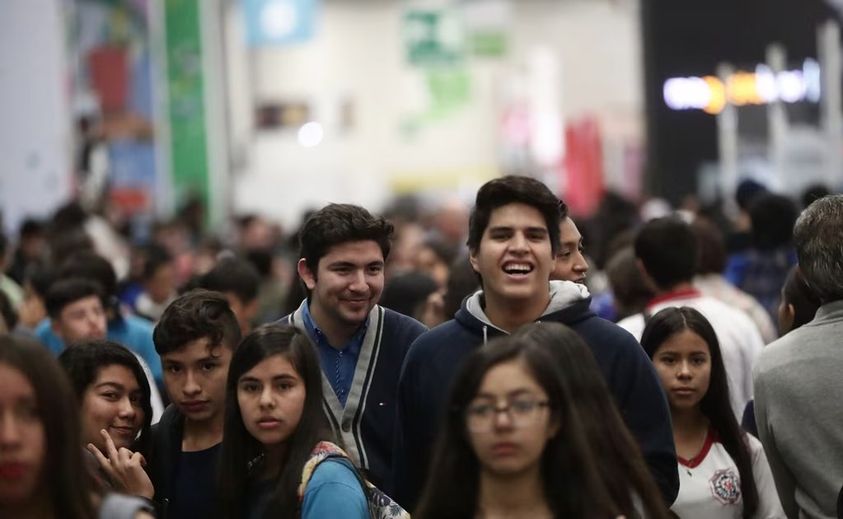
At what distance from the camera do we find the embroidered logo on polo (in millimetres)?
5969

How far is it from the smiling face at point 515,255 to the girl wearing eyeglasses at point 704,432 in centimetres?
117

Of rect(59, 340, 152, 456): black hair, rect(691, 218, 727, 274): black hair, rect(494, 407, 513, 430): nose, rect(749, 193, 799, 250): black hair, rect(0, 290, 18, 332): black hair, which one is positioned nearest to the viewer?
rect(494, 407, 513, 430): nose

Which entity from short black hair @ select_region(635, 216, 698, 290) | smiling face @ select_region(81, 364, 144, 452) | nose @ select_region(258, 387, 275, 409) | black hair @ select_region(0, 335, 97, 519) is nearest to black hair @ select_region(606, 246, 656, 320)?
short black hair @ select_region(635, 216, 698, 290)

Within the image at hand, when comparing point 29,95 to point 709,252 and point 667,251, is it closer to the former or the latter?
point 709,252

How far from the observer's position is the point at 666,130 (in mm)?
22578

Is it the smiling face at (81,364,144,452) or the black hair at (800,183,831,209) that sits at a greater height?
the black hair at (800,183,831,209)

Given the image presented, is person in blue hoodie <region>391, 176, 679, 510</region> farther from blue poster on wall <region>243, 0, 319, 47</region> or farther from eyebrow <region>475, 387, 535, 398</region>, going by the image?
blue poster on wall <region>243, 0, 319, 47</region>

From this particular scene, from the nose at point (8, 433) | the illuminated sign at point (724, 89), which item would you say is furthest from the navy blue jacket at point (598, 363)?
the illuminated sign at point (724, 89)

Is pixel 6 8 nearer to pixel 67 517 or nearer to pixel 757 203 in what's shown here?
pixel 757 203

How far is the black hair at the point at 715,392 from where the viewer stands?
238 inches

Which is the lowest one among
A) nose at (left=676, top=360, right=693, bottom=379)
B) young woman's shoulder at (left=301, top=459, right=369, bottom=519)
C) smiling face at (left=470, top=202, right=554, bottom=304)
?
young woman's shoulder at (left=301, top=459, right=369, bottom=519)

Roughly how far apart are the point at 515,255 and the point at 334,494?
2.83 ft

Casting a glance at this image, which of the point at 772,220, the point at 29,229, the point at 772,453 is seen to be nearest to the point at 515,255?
the point at 772,453

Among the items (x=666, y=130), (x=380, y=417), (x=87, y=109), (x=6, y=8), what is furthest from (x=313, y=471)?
(x=666, y=130)
